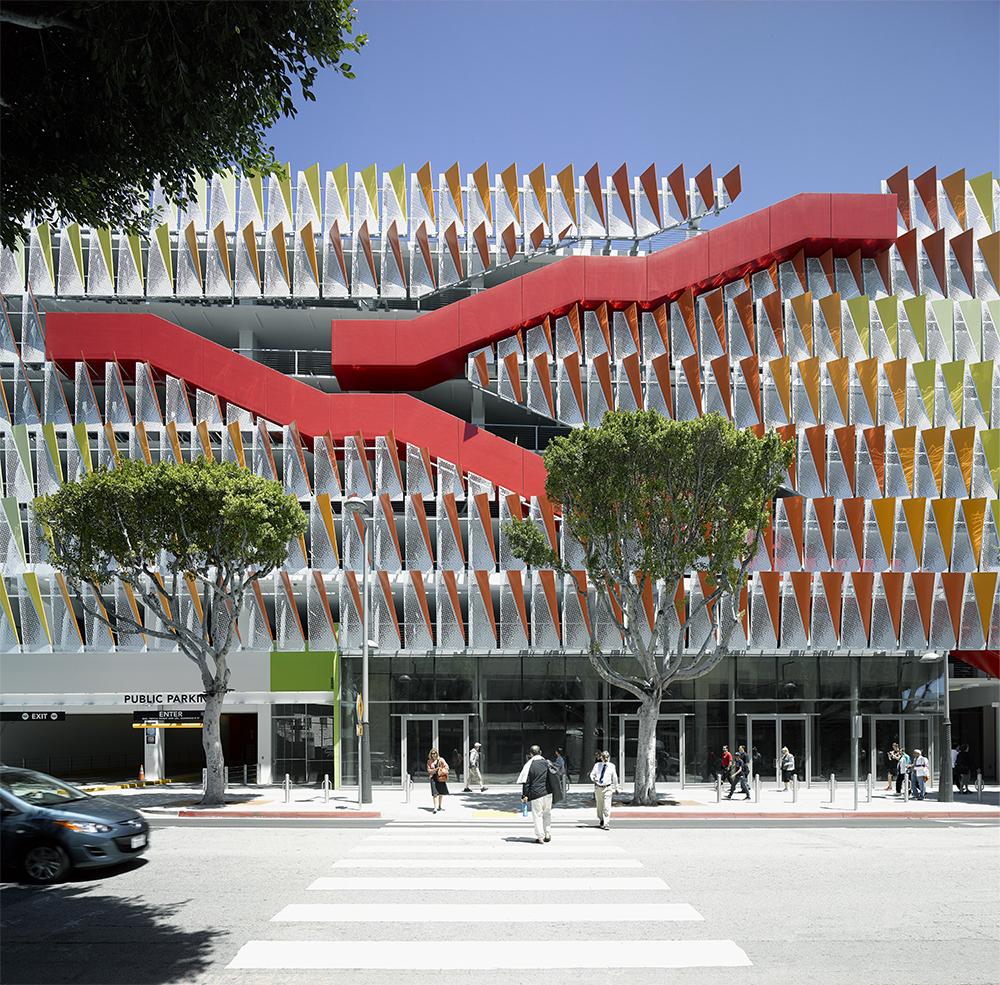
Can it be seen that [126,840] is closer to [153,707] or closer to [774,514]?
[153,707]

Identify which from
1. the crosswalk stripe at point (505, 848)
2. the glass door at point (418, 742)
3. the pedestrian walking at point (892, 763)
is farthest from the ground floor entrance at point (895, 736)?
the crosswalk stripe at point (505, 848)

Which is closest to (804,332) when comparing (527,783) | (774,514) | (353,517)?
(774,514)

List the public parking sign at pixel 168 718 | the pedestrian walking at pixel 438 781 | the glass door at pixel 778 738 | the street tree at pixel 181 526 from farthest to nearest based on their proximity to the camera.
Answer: the glass door at pixel 778 738
the public parking sign at pixel 168 718
the pedestrian walking at pixel 438 781
the street tree at pixel 181 526

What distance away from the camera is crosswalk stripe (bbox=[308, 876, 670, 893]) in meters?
14.0

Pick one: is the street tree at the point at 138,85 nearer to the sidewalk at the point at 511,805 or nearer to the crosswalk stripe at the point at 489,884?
the crosswalk stripe at the point at 489,884

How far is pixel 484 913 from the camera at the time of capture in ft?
40.9

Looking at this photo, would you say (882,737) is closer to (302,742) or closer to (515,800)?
(515,800)

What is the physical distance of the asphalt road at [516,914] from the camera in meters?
9.98

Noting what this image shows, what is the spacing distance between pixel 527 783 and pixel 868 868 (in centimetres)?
595

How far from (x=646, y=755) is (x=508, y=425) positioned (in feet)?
56.1

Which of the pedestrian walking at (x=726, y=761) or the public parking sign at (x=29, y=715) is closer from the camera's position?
the pedestrian walking at (x=726, y=761)

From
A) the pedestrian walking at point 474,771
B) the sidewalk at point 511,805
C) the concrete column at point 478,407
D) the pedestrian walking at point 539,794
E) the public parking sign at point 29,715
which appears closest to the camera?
the pedestrian walking at point 539,794

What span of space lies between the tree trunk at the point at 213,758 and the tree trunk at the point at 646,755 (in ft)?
35.9

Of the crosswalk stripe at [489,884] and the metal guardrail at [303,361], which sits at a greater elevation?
the metal guardrail at [303,361]
